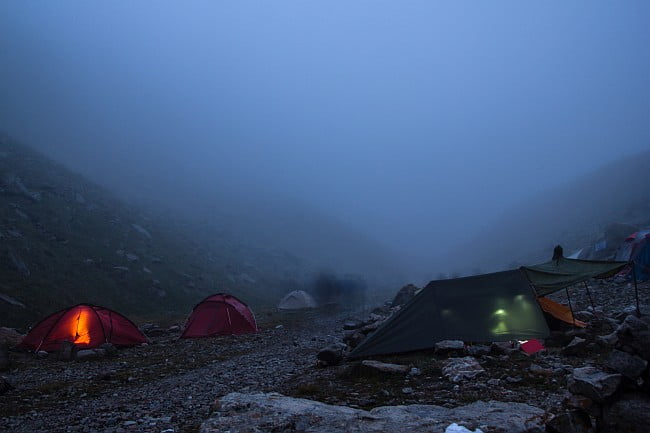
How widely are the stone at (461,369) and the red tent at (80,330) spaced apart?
12.9 meters

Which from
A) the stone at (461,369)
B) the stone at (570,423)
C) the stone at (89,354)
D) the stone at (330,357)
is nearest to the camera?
the stone at (570,423)

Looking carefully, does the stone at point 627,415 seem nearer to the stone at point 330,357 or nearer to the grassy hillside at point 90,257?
the stone at point 330,357

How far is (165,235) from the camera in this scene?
45188 mm

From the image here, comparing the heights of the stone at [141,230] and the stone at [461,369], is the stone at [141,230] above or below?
above

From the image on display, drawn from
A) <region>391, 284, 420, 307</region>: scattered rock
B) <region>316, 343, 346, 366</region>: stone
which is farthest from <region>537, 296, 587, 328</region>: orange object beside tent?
<region>391, 284, 420, 307</region>: scattered rock

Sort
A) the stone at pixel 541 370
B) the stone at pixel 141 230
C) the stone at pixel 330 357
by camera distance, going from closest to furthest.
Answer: the stone at pixel 541 370
the stone at pixel 330 357
the stone at pixel 141 230

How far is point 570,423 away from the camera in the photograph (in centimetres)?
439

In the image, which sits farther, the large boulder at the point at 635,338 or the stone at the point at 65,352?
the stone at the point at 65,352

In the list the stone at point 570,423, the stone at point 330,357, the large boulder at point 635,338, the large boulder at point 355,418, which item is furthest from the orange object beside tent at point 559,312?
the stone at point 570,423

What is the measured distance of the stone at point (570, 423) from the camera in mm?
4395

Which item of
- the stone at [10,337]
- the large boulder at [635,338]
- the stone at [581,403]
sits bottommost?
the stone at [581,403]

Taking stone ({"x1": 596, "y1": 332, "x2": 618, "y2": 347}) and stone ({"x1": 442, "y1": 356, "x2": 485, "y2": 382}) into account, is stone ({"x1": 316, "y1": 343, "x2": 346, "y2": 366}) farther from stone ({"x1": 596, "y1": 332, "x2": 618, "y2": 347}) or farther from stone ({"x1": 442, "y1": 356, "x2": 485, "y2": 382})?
stone ({"x1": 596, "y1": 332, "x2": 618, "y2": 347})

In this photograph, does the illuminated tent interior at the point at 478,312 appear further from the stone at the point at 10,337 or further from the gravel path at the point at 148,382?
the stone at the point at 10,337

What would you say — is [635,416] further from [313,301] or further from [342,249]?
[342,249]
